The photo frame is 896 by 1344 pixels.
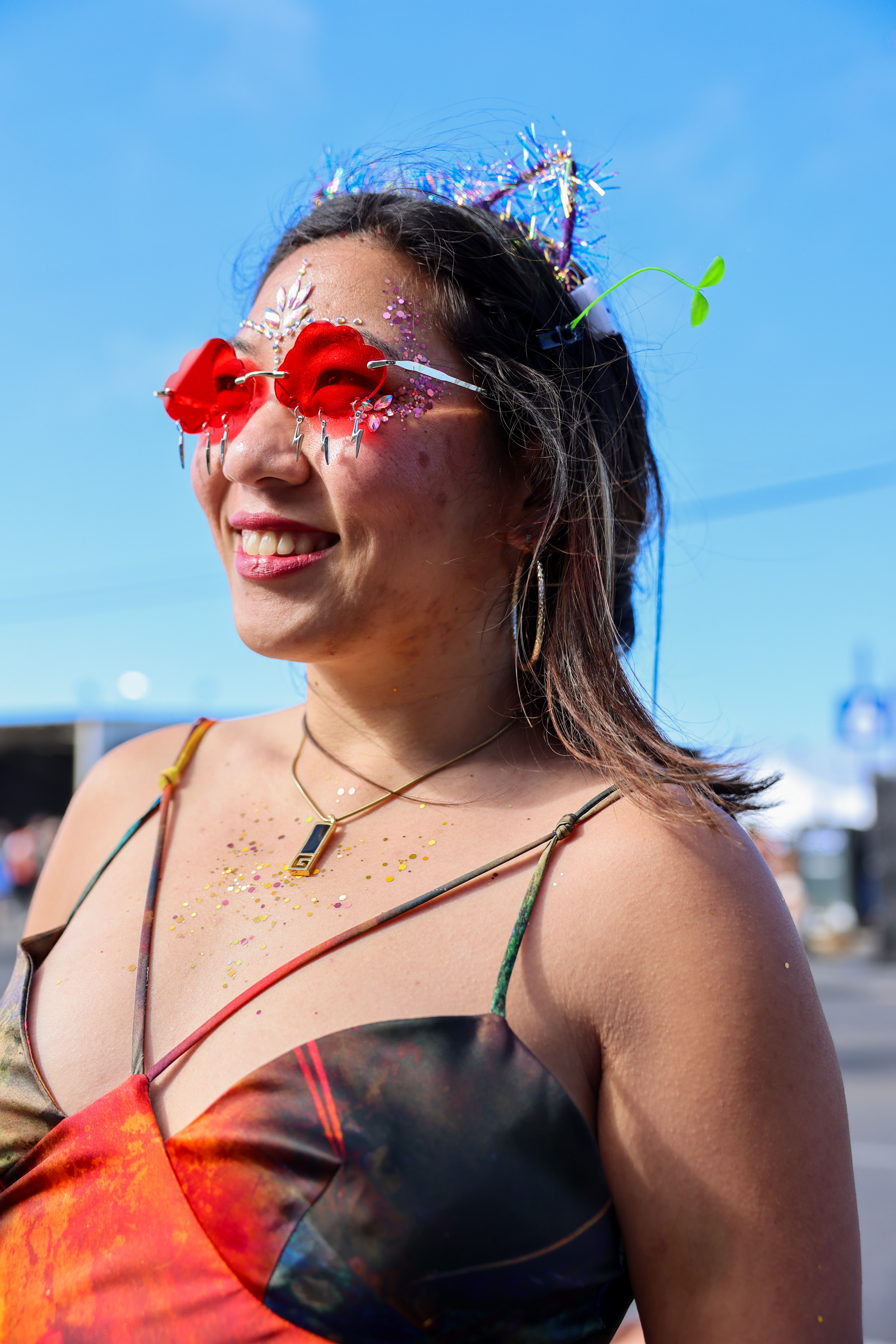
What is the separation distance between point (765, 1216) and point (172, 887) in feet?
3.01

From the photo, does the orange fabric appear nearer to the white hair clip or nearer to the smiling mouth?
the smiling mouth

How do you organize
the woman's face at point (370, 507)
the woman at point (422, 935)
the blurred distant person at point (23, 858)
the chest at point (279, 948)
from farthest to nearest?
the blurred distant person at point (23, 858)
the woman's face at point (370, 507)
the chest at point (279, 948)
the woman at point (422, 935)

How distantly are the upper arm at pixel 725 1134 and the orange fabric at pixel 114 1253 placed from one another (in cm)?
40

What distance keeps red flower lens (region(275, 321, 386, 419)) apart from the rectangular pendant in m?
0.61

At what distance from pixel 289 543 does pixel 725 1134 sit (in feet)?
3.13

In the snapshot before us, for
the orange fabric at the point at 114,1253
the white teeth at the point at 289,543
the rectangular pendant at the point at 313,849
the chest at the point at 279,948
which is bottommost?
the orange fabric at the point at 114,1253

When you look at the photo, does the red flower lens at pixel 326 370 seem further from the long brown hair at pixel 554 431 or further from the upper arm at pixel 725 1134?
the upper arm at pixel 725 1134

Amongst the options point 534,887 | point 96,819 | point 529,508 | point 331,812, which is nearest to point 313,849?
point 331,812

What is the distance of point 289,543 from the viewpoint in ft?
5.06

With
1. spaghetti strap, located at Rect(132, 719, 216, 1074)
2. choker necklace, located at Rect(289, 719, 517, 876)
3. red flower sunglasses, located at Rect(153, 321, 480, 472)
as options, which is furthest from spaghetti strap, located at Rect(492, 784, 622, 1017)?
red flower sunglasses, located at Rect(153, 321, 480, 472)

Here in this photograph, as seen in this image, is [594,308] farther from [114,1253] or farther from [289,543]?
[114,1253]

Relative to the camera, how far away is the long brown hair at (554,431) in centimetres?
159

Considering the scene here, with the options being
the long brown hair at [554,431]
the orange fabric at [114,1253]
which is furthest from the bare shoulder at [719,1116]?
the orange fabric at [114,1253]

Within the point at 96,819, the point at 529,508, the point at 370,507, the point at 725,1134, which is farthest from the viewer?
the point at 96,819
